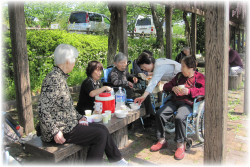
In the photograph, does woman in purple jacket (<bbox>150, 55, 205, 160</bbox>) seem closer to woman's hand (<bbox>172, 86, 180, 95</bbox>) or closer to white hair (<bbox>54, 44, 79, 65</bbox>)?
woman's hand (<bbox>172, 86, 180, 95</bbox>)

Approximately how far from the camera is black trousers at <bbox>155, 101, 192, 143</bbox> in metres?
2.98

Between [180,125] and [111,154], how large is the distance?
1.04m

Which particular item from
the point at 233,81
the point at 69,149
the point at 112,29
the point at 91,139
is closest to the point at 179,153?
the point at 91,139

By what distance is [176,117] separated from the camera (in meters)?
3.02

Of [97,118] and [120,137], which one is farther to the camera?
[120,137]

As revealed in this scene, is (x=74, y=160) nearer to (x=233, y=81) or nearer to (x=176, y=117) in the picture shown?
(x=176, y=117)

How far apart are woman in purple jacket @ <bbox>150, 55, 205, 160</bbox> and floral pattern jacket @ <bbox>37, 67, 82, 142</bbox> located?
1377mm

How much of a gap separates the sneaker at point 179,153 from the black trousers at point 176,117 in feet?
0.34

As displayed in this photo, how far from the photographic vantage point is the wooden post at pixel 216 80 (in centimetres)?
198

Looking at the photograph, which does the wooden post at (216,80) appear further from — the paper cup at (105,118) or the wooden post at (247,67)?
the wooden post at (247,67)

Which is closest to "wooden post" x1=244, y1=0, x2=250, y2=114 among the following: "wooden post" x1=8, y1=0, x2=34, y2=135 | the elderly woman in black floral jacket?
the elderly woman in black floral jacket

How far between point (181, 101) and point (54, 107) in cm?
192

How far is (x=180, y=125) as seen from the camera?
2977mm

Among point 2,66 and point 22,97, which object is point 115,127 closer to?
point 22,97
